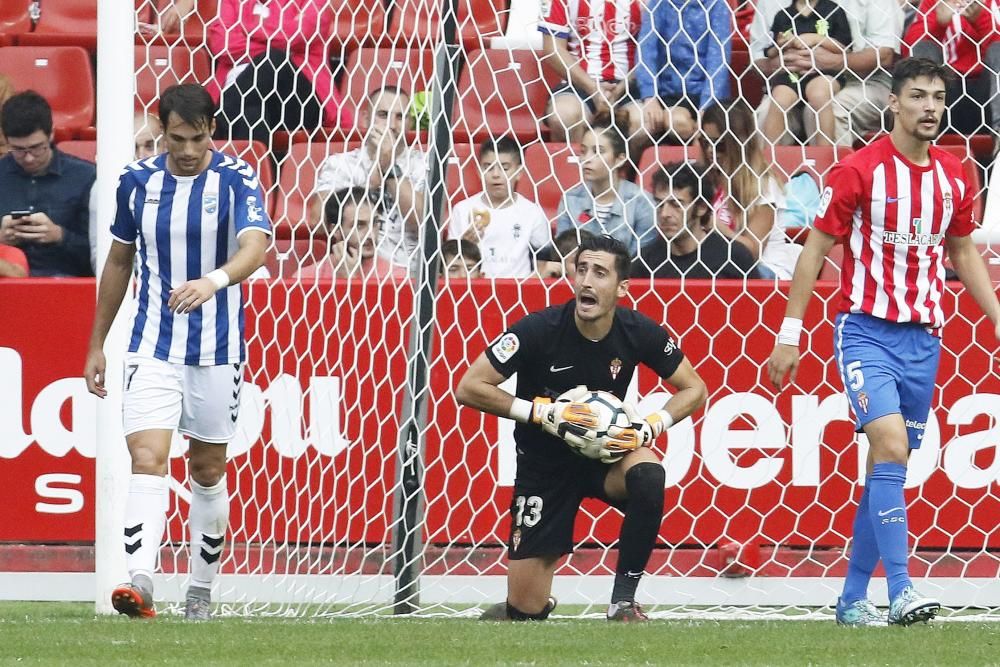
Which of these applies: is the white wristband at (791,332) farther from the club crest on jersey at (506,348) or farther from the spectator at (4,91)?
the spectator at (4,91)

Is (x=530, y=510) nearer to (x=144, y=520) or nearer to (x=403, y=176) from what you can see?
(x=144, y=520)

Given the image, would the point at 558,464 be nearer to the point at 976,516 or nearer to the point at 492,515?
the point at 492,515

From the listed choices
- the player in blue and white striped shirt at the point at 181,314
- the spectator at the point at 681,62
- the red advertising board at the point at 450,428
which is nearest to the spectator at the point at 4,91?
the red advertising board at the point at 450,428

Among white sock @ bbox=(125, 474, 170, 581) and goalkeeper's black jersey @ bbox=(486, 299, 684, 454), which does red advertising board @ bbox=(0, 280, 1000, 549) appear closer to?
goalkeeper's black jersey @ bbox=(486, 299, 684, 454)

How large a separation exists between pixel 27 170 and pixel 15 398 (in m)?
1.21

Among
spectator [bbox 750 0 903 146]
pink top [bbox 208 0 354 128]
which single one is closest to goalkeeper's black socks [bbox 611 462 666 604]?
spectator [bbox 750 0 903 146]

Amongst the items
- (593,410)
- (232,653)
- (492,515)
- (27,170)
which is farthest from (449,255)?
(232,653)

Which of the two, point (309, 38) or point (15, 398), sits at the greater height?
point (309, 38)

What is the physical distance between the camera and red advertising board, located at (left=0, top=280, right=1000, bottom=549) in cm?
698

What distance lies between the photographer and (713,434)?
7.02 metres

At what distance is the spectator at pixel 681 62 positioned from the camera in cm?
729

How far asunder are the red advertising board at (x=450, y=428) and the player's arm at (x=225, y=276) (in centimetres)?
137

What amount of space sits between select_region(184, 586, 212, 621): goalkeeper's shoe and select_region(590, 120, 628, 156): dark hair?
8.57 feet

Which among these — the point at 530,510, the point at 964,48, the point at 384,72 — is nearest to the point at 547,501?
the point at 530,510
